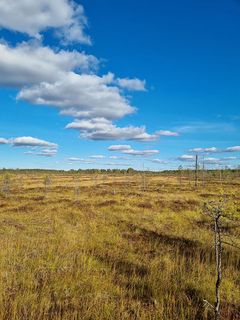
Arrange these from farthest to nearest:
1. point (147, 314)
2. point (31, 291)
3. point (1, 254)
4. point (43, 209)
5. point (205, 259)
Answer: point (43, 209) < point (205, 259) < point (1, 254) < point (31, 291) < point (147, 314)

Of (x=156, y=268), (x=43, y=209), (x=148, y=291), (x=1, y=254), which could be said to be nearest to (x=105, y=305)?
(x=148, y=291)

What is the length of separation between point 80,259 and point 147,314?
3.66 metres

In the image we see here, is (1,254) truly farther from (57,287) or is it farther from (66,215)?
(66,215)

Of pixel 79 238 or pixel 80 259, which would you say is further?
pixel 79 238

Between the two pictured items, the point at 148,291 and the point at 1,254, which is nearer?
the point at 148,291

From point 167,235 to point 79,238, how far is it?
12.9ft

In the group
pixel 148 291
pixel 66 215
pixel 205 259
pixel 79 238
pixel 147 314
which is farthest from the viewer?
pixel 66 215

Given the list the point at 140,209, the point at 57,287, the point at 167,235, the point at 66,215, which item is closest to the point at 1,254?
the point at 57,287

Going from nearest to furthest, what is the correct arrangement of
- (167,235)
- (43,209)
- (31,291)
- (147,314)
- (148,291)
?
(147,314)
(31,291)
(148,291)
(167,235)
(43,209)

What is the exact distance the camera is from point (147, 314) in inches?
225

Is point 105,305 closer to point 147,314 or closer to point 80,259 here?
point 147,314

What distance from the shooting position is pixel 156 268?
8500 mm

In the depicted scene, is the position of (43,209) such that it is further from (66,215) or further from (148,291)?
(148,291)

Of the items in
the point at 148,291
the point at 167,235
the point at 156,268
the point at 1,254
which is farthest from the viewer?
the point at 167,235
